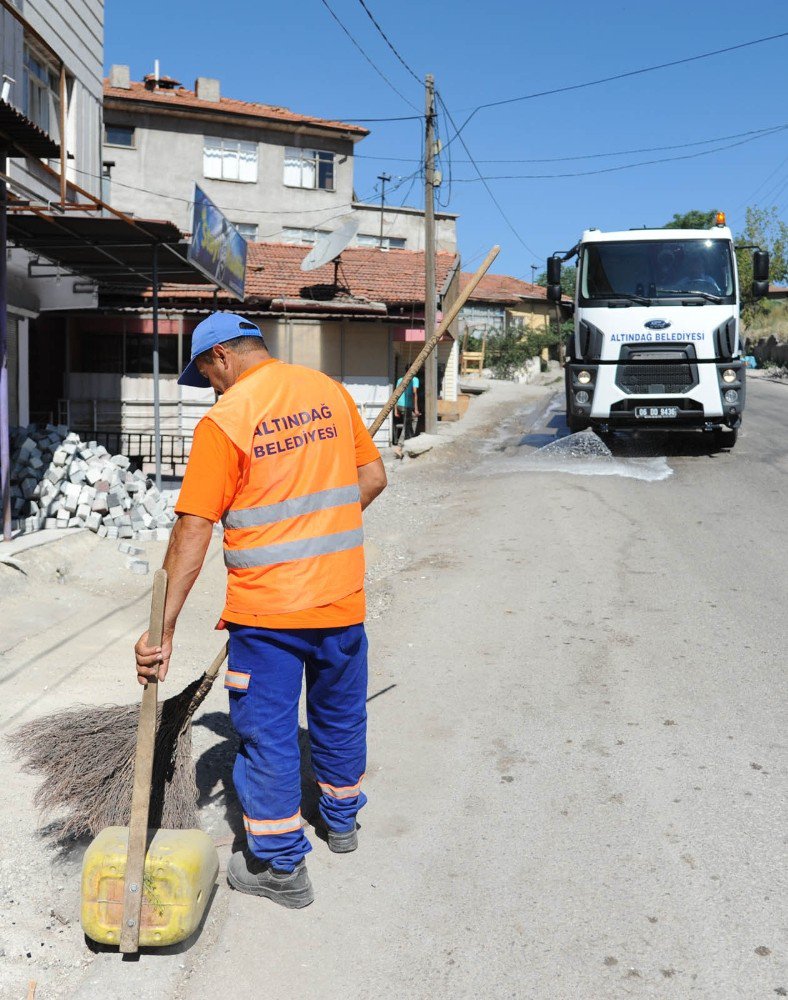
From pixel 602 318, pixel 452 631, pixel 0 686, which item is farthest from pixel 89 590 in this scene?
pixel 602 318

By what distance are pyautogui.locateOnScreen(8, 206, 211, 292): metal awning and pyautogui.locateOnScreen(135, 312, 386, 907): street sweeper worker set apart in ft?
20.7

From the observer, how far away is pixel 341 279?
2177cm

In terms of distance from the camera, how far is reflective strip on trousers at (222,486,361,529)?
3.19m

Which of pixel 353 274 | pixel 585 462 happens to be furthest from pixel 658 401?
pixel 353 274

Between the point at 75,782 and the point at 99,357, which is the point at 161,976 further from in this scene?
the point at 99,357

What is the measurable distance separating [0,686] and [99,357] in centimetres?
1562

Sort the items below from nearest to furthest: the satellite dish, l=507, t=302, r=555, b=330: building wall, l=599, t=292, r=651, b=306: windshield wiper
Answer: l=599, t=292, r=651, b=306: windshield wiper
the satellite dish
l=507, t=302, r=555, b=330: building wall

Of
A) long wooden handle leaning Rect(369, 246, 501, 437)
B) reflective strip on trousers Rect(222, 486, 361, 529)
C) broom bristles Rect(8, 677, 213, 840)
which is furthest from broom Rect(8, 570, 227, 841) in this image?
long wooden handle leaning Rect(369, 246, 501, 437)

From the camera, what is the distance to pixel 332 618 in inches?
129

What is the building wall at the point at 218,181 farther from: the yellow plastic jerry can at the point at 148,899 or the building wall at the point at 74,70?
the yellow plastic jerry can at the point at 148,899

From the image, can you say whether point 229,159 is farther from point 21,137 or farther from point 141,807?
point 141,807

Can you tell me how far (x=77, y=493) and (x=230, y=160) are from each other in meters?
26.9

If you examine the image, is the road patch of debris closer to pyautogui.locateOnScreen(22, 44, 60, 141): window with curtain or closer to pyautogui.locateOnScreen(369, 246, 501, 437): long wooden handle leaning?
pyautogui.locateOnScreen(369, 246, 501, 437): long wooden handle leaning

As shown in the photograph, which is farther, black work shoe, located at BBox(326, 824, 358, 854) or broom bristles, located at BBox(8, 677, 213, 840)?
black work shoe, located at BBox(326, 824, 358, 854)
